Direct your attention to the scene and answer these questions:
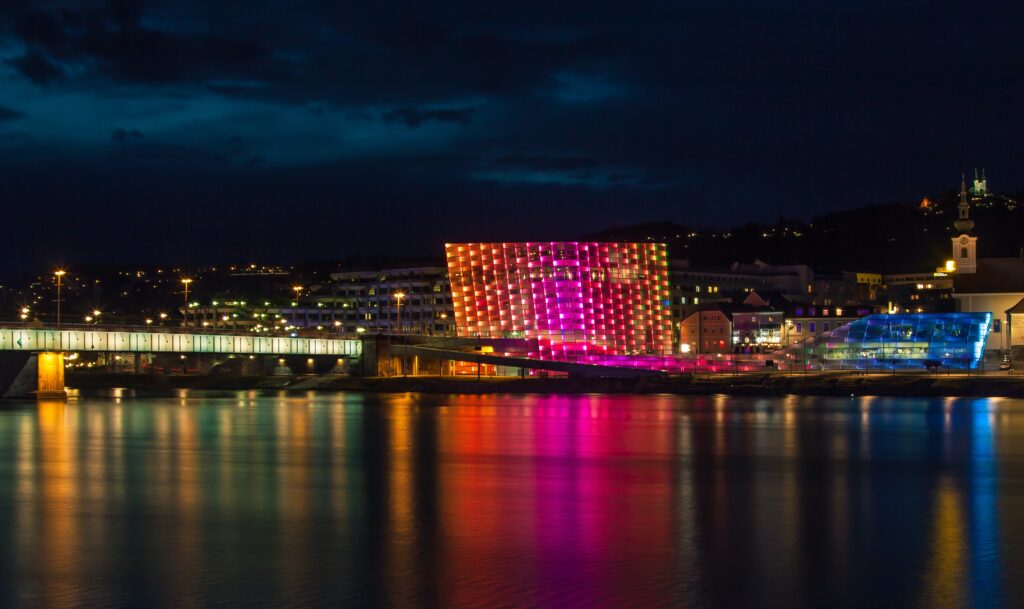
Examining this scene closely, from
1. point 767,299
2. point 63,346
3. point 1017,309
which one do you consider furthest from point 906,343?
point 63,346

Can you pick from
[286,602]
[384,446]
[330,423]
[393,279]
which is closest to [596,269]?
[393,279]

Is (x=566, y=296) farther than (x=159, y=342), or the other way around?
(x=566, y=296)

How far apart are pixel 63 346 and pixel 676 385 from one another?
40.2m

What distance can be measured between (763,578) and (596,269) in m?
100

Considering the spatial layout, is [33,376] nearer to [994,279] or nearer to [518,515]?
[518,515]

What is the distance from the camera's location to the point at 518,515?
27.2 metres

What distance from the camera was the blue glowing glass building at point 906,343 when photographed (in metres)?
93.0

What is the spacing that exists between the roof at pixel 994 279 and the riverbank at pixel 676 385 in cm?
2832

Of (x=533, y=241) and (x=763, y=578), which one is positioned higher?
(x=533, y=241)

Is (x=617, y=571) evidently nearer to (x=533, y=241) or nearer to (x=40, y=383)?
(x=40, y=383)

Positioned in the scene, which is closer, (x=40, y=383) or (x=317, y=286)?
(x=40, y=383)

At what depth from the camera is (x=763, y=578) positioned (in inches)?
797

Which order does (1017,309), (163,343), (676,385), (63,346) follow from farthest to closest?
(1017,309) → (676,385) → (163,343) → (63,346)

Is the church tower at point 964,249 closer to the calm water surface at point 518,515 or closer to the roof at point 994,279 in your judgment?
the roof at point 994,279
